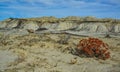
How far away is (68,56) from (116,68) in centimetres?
537

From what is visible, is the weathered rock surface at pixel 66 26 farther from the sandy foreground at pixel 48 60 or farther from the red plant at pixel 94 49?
the red plant at pixel 94 49

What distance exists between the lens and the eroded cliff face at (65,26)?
67494mm

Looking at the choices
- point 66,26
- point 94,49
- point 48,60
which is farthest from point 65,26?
point 48,60

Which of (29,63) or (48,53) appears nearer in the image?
(29,63)

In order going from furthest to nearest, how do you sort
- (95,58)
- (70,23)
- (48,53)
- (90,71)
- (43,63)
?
(70,23), (48,53), (95,58), (43,63), (90,71)

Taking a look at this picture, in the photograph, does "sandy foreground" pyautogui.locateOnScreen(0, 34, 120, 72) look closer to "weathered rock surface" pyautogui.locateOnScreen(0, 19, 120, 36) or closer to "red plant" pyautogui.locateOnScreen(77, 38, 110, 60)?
"red plant" pyautogui.locateOnScreen(77, 38, 110, 60)

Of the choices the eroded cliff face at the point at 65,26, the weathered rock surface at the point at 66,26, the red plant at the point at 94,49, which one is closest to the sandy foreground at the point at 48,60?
the red plant at the point at 94,49

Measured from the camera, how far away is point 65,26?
7944 cm

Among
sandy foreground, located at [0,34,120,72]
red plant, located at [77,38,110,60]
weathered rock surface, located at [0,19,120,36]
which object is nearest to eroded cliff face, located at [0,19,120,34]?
weathered rock surface, located at [0,19,120,36]

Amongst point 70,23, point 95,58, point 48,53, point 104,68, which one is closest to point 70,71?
point 104,68

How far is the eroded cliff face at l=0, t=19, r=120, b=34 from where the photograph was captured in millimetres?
67494

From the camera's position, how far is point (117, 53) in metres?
25.8

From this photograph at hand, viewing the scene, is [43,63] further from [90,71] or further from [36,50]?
[36,50]

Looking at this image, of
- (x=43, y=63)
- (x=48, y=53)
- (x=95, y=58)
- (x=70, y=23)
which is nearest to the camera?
(x=43, y=63)
